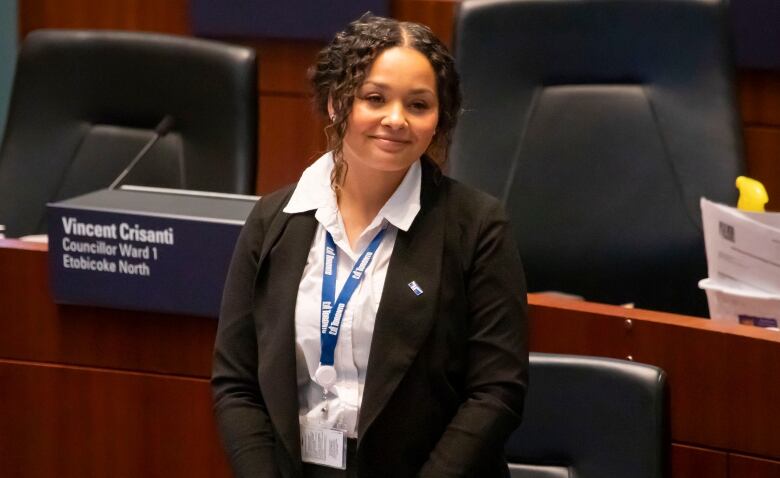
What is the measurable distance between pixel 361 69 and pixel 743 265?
849 millimetres

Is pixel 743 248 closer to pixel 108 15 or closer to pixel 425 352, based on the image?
pixel 425 352

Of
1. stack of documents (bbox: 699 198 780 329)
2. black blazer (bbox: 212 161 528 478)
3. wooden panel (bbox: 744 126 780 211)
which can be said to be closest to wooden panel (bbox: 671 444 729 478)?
stack of documents (bbox: 699 198 780 329)

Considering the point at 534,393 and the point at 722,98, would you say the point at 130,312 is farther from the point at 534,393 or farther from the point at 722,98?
the point at 722,98

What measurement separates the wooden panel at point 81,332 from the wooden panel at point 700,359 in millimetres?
598

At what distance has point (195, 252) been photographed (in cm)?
224

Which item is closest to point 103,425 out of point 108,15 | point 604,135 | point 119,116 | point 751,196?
point 119,116

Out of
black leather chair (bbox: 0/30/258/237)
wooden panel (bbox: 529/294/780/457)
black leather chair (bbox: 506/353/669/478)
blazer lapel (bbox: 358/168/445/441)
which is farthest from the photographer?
black leather chair (bbox: 0/30/258/237)

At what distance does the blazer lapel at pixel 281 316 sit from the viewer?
5.31 ft

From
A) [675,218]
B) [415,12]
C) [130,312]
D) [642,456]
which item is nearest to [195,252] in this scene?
[130,312]

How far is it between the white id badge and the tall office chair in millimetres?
1228

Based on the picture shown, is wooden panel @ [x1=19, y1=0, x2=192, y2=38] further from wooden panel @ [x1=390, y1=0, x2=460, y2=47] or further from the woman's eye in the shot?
the woman's eye

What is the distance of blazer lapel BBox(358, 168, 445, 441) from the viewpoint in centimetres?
158

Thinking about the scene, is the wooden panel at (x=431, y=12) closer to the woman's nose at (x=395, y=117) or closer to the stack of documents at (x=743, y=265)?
the stack of documents at (x=743, y=265)

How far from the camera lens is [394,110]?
161 centimetres
